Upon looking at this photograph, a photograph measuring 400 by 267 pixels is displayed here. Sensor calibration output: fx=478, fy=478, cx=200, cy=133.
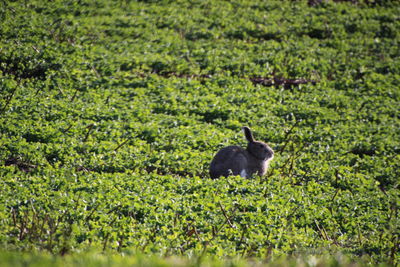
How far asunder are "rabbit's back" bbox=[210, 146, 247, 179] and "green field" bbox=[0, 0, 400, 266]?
0.43 m

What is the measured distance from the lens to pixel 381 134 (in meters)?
13.9

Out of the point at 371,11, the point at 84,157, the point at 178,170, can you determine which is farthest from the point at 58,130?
the point at 371,11

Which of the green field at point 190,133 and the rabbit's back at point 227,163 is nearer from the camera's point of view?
the green field at point 190,133

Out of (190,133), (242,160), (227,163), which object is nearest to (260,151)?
(242,160)

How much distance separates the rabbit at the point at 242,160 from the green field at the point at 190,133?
1.18 feet

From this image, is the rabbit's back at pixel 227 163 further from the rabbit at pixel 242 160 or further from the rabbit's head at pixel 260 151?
the rabbit's head at pixel 260 151

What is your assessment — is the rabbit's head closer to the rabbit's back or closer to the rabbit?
the rabbit

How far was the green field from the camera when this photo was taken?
6.93 m

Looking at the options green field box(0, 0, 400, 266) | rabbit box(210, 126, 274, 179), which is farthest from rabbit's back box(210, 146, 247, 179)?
green field box(0, 0, 400, 266)

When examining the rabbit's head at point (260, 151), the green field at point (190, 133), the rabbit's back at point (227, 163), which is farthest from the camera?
the rabbit's head at point (260, 151)

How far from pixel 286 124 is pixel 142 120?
4.11m

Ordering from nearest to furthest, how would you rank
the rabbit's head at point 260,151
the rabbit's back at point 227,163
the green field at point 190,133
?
the green field at point 190,133 → the rabbit's back at point 227,163 → the rabbit's head at point 260,151

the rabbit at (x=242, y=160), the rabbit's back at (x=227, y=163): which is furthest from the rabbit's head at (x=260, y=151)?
the rabbit's back at (x=227, y=163)

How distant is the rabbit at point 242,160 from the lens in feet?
32.2
